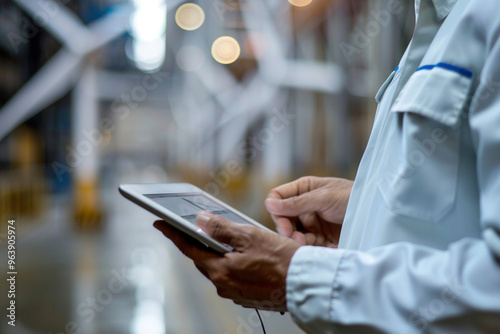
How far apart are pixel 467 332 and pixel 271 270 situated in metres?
0.38

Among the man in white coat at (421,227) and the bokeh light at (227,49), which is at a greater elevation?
the bokeh light at (227,49)

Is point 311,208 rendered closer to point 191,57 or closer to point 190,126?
point 191,57

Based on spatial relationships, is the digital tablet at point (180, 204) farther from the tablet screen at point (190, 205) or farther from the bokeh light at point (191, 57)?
the bokeh light at point (191, 57)

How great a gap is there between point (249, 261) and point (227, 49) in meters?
14.9

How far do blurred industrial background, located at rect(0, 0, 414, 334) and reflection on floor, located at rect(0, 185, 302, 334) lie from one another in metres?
0.02

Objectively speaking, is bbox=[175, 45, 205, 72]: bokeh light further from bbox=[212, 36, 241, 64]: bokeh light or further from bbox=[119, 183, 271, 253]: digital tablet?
bbox=[119, 183, 271, 253]: digital tablet

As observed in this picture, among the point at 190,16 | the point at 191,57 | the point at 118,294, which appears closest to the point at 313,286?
the point at 118,294

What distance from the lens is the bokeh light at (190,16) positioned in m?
15.3

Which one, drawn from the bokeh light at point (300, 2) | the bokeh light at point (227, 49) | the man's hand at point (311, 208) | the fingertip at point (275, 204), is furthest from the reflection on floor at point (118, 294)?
the bokeh light at point (227, 49)

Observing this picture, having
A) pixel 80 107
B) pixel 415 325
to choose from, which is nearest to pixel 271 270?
pixel 415 325

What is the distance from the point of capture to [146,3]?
8.59m

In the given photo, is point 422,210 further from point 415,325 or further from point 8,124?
point 8,124

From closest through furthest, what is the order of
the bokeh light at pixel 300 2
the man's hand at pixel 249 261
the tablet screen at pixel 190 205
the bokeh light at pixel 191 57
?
the man's hand at pixel 249 261, the tablet screen at pixel 190 205, the bokeh light at pixel 300 2, the bokeh light at pixel 191 57

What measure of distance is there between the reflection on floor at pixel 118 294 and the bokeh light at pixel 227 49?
350 inches
